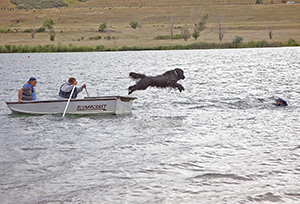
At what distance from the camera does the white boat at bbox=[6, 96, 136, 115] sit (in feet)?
58.1

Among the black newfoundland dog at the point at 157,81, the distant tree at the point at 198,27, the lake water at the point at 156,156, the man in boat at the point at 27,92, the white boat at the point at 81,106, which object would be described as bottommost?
the lake water at the point at 156,156

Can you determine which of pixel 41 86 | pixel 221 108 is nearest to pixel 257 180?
pixel 221 108

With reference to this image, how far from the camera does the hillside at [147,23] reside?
108 meters

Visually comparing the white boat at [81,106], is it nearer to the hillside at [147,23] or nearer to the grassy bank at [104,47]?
the grassy bank at [104,47]

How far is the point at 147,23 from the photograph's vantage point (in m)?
148

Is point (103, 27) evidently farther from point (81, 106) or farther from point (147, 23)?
point (81, 106)

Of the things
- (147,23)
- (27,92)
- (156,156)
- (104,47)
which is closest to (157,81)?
(156,156)

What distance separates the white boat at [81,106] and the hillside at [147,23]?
82364 mm

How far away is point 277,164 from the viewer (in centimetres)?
1044

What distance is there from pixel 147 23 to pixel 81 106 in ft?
439

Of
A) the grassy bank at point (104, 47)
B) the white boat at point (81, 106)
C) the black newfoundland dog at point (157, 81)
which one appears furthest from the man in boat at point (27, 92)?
the grassy bank at point (104, 47)

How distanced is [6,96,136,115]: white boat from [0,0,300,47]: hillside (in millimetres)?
82364

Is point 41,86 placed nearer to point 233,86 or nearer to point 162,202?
point 233,86

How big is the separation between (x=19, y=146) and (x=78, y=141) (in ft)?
6.71
